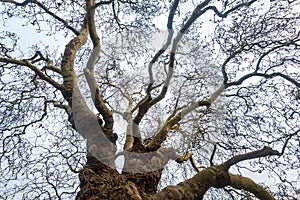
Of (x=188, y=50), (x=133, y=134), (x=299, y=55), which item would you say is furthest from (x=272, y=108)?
(x=133, y=134)

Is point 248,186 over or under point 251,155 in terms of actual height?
under

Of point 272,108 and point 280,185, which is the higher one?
point 272,108

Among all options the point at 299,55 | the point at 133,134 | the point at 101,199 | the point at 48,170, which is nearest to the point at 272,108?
the point at 299,55

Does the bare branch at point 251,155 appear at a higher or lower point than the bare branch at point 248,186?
higher

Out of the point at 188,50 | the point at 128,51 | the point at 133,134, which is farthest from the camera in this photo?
the point at 128,51

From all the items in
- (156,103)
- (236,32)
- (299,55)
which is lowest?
(156,103)

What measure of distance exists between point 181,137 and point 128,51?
1.62m

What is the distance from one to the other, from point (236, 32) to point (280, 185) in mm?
2288

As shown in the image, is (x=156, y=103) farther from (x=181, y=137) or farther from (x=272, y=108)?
(x=272, y=108)

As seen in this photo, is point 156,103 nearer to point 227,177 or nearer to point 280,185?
point 227,177

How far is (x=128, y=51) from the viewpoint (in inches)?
188

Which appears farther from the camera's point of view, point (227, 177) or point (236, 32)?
point (236, 32)

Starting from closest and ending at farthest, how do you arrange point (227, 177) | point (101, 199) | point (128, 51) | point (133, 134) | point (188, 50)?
point (101, 199), point (227, 177), point (133, 134), point (188, 50), point (128, 51)

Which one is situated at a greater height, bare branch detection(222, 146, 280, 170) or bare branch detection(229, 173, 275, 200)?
bare branch detection(222, 146, 280, 170)
